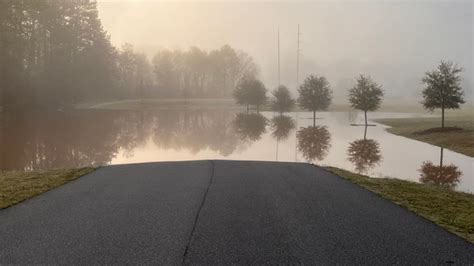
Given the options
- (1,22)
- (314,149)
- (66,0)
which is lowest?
(314,149)

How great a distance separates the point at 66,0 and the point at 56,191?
90.9 metres

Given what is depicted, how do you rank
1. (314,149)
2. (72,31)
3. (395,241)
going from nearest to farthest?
(395,241) < (314,149) < (72,31)

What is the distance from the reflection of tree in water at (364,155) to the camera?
80.4ft

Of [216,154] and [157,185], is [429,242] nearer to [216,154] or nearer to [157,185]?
[157,185]

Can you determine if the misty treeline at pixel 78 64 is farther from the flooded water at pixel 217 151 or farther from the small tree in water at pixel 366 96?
the small tree in water at pixel 366 96

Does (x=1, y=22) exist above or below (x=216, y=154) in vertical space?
above

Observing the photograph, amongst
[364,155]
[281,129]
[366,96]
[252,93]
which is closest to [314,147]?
[364,155]

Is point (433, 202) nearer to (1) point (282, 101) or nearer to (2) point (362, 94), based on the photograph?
(2) point (362, 94)

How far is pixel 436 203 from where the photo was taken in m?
12.2

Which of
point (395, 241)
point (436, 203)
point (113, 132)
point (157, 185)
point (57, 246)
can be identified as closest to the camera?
point (57, 246)

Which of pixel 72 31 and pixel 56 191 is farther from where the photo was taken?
pixel 72 31

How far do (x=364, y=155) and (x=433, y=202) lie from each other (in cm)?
1744

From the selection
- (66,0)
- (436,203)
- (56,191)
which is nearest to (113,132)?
(56,191)

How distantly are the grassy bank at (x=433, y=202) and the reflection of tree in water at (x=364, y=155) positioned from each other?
761 centimetres
